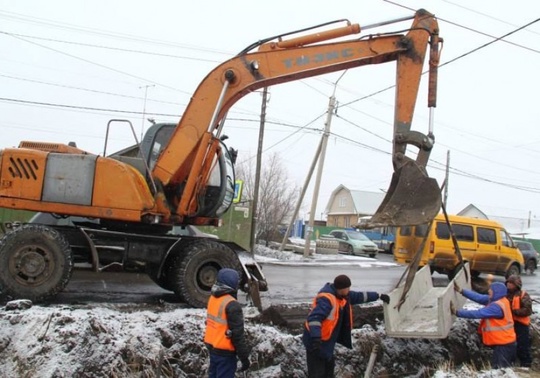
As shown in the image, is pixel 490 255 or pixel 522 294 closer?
pixel 522 294

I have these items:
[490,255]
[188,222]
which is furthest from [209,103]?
[490,255]

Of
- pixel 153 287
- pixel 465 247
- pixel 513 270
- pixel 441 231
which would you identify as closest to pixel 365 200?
pixel 513 270

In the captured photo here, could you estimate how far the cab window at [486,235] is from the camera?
15492 mm

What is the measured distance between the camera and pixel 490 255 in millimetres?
15531

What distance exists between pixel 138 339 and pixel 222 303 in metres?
1.74

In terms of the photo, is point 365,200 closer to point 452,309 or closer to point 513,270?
point 513,270

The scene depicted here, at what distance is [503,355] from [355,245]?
22.6 metres

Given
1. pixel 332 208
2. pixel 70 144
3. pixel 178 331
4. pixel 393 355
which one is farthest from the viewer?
pixel 332 208

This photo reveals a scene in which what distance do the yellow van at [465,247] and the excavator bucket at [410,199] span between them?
846 cm

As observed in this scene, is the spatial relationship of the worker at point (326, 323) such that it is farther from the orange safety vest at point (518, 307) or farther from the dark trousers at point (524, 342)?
the dark trousers at point (524, 342)

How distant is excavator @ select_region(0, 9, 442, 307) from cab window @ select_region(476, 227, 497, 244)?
9.77 meters

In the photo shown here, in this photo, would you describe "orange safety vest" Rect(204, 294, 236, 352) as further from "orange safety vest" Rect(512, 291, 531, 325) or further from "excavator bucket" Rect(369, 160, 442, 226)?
"orange safety vest" Rect(512, 291, 531, 325)

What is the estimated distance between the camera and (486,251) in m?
15.5

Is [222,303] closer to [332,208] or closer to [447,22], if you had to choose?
[447,22]
